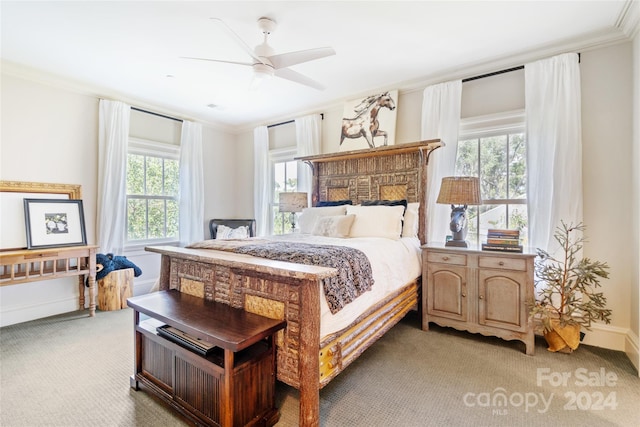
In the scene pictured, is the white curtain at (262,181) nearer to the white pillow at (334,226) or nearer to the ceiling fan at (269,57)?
the white pillow at (334,226)

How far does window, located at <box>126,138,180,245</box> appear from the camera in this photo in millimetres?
4301

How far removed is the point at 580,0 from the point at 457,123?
1279 mm

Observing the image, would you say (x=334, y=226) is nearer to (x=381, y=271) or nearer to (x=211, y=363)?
(x=381, y=271)

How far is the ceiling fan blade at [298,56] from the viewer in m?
2.22

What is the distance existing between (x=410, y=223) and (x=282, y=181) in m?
2.52

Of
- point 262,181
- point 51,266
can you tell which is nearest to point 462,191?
point 262,181

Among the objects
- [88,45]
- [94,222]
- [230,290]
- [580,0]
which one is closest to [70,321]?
[94,222]

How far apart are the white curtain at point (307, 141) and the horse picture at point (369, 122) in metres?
0.46

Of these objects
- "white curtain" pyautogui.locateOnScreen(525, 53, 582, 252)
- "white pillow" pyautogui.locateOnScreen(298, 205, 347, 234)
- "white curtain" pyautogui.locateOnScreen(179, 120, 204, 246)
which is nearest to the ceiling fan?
"white pillow" pyautogui.locateOnScreen(298, 205, 347, 234)

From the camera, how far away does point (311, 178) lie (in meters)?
4.41

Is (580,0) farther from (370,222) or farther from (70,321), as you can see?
(70,321)

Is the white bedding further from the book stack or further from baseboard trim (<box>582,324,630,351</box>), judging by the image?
baseboard trim (<box>582,324,630,351</box>)

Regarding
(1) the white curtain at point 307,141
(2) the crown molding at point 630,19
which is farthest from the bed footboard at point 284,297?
(2) the crown molding at point 630,19

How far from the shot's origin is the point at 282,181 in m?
5.08
